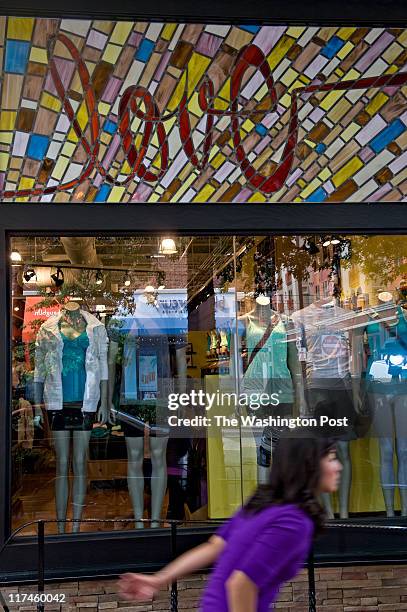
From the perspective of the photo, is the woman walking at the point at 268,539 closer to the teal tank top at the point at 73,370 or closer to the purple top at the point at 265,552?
the purple top at the point at 265,552

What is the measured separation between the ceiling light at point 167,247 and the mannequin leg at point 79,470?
4.57ft

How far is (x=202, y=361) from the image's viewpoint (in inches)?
193

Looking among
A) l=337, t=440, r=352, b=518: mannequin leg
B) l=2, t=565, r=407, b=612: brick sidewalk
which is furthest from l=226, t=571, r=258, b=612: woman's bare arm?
l=337, t=440, r=352, b=518: mannequin leg

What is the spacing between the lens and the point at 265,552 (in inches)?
64.2

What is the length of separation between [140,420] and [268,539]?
3.18m

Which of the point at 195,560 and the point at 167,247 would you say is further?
the point at 167,247

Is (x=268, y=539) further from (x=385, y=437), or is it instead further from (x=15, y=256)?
(x=385, y=437)

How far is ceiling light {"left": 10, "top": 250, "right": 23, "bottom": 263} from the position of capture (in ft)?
12.9

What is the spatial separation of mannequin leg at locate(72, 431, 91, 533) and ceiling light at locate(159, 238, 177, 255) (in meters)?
1.39

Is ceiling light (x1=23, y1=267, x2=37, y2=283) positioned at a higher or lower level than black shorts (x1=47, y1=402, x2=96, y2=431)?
higher

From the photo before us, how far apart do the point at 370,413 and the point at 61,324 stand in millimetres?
2322

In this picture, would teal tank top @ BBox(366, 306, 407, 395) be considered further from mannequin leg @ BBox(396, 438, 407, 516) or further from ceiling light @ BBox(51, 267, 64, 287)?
ceiling light @ BBox(51, 267, 64, 287)

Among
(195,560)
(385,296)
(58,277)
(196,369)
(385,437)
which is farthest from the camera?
(385,296)

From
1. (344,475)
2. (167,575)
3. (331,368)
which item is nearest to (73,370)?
(331,368)
